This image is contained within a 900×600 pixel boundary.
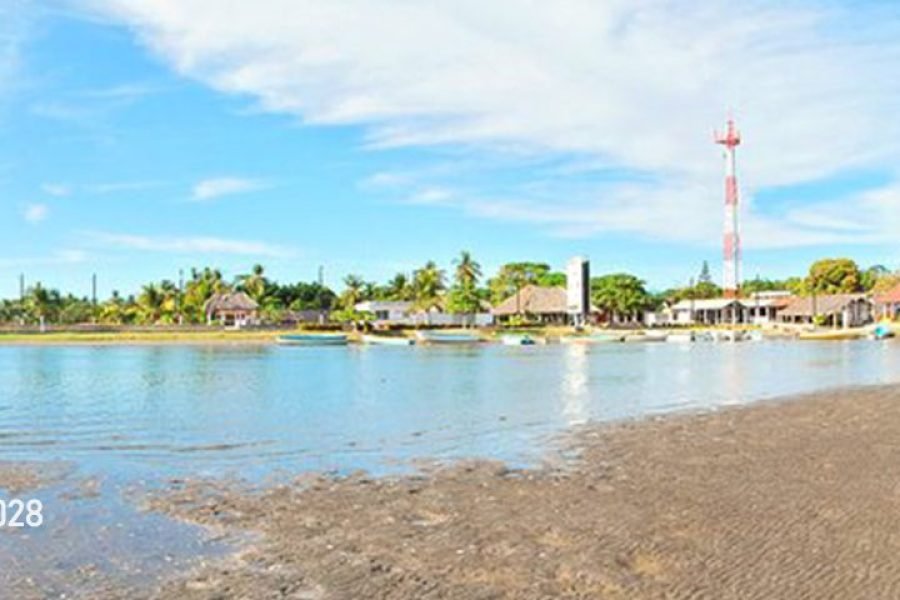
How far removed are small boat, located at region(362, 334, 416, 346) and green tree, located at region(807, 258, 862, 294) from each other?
78507mm

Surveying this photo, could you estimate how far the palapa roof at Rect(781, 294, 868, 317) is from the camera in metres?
128

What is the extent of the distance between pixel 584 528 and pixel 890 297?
123 m

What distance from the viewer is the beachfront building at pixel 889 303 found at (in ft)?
390

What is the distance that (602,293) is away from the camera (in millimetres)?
141000

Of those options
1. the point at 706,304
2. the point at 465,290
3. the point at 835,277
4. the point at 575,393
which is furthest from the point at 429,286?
the point at 575,393

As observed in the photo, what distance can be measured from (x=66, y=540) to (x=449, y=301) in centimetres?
11849

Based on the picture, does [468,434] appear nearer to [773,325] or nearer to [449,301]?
[449,301]

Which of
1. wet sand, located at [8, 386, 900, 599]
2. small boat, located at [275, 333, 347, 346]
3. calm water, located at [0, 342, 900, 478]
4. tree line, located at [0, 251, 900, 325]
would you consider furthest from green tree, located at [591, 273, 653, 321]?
wet sand, located at [8, 386, 900, 599]

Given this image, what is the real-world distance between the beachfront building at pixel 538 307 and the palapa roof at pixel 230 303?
39931 millimetres

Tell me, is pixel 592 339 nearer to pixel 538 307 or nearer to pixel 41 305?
pixel 538 307

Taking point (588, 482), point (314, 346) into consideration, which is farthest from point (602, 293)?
point (588, 482)

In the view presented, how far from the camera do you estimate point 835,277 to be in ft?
464

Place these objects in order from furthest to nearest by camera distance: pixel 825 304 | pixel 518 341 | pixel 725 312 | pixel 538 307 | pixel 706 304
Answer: pixel 706 304, pixel 725 312, pixel 538 307, pixel 825 304, pixel 518 341

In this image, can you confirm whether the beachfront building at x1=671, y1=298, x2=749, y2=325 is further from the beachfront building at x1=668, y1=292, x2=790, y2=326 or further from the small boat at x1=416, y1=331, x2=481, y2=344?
the small boat at x1=416, y1=331, x2=481, y2=344
